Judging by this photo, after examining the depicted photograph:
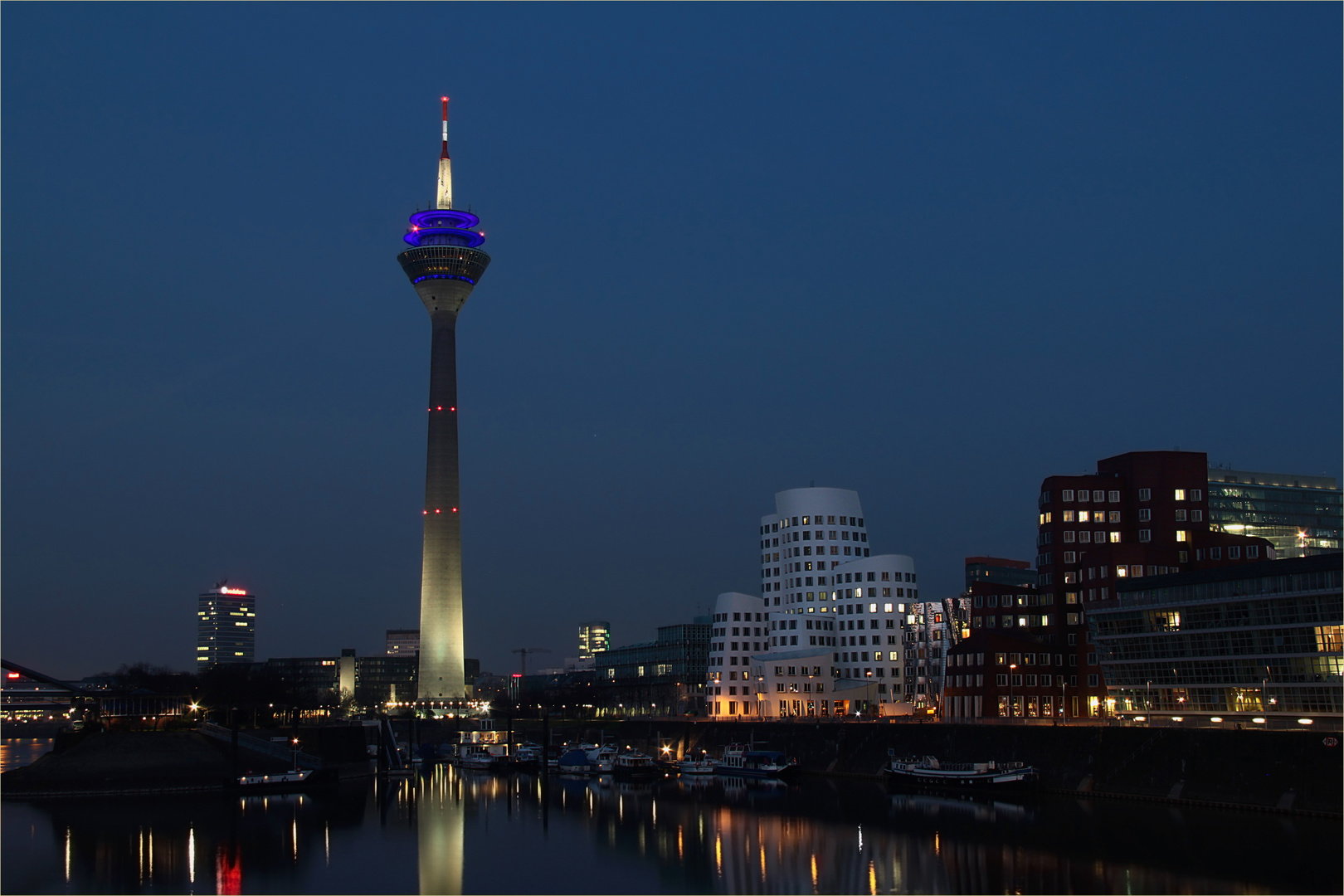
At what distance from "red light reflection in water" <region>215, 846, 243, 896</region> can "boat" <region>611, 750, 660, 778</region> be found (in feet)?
184

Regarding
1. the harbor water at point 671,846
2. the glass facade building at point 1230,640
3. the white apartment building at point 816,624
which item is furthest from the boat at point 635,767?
the glass facade building at point 1230,640

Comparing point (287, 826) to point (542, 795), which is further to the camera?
point (542, 795)

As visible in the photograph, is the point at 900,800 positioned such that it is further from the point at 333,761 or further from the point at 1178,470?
the point at 333,761

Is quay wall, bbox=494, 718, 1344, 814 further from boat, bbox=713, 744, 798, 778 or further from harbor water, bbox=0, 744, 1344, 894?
boat, bbox=713, 744, 798, 778

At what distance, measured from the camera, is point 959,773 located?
342 ft

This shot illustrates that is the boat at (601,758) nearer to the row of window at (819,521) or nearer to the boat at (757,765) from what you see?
the boat at (757,765)

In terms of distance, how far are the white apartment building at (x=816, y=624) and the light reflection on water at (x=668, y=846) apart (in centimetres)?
5230

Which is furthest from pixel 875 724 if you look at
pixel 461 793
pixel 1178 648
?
pixel 461 793

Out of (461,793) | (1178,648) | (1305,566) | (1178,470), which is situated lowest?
(461,793)

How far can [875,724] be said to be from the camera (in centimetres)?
12212

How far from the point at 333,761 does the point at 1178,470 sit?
92957mm

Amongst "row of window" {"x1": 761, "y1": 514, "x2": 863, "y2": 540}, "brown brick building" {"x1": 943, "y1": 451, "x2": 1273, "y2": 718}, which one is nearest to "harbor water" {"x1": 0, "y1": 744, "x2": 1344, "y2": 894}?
"brown brick building" {"x1": 943, "y1": 451, "x2": 1273, "y2": 718}

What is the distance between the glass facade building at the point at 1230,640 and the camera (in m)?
90.4

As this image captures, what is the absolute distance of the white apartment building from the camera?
160 m
